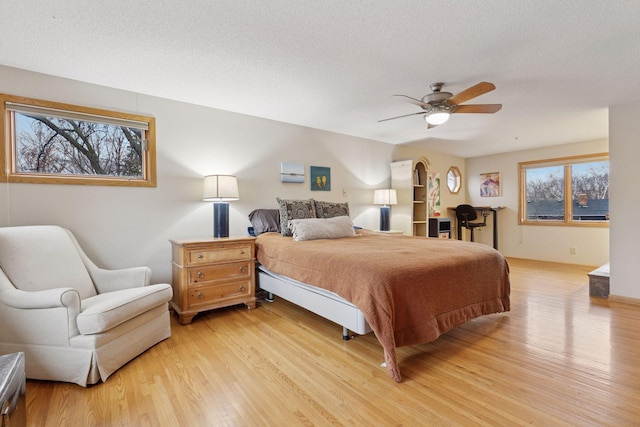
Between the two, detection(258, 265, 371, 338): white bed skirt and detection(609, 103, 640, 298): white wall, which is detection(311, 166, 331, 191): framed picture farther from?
detection(609, 103, 640, 298): white wall

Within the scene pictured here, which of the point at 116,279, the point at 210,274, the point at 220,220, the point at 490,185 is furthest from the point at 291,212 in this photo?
the point at 490,185

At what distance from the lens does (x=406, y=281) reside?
189cm

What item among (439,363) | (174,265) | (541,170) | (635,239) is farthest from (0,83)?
(541,170)

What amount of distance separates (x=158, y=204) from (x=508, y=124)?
462cm

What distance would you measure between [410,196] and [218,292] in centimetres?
345

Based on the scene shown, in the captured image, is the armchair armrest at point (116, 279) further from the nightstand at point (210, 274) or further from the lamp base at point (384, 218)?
the lamp base at point (384, 218)

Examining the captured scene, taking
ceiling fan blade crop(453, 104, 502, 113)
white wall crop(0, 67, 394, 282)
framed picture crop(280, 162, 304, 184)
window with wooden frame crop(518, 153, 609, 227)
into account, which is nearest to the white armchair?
white wall crop(0, 67, 394, 282)

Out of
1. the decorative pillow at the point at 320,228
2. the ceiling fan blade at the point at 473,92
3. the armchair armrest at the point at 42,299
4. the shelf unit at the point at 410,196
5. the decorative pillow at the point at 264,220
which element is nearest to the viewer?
the armchair armrest at the point at 42,299

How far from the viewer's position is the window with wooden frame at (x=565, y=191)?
5016mm

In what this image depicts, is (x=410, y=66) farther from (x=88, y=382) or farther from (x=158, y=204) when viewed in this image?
(x=88, y=382)

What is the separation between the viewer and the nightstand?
2713 mm

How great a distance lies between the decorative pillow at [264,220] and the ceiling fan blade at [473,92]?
2279 mm

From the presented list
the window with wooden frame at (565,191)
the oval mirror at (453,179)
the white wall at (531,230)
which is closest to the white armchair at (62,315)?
the oval mirror at (453,179)

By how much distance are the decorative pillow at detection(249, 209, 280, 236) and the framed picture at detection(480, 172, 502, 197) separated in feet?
16.8
